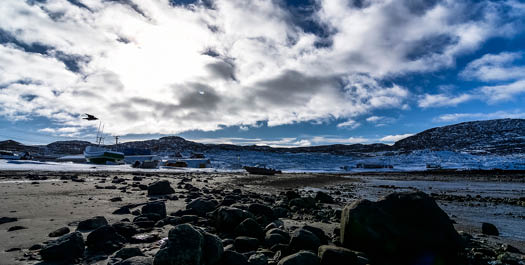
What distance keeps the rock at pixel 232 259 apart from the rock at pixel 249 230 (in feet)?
4.39

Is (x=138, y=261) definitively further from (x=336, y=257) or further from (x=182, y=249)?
(x=336, y=257)

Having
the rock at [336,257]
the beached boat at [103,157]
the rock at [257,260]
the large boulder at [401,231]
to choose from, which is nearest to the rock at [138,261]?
the rock at [257,260]

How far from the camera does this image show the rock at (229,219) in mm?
5484

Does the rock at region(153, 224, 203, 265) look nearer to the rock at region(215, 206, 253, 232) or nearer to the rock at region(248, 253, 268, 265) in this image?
the rock at region(248, 253, 268, 265)

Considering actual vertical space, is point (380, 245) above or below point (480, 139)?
below

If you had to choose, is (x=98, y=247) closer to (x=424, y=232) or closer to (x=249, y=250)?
(x=249, y=250)

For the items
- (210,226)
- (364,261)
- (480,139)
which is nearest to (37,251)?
(210,226)

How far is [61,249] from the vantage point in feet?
11.7

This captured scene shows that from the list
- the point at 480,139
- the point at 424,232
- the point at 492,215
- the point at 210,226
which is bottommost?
the point at 492,215

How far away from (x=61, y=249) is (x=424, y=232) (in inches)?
221

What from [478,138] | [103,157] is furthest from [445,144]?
[103,157]

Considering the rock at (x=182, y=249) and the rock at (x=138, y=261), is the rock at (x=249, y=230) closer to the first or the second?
the rock at (x=182, y=249)

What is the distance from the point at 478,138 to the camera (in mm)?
157250

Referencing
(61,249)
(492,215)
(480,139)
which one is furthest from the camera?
(480,139)
